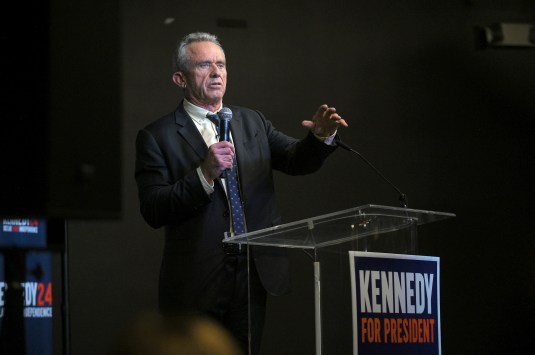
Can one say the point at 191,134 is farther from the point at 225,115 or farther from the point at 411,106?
the point at 411,106

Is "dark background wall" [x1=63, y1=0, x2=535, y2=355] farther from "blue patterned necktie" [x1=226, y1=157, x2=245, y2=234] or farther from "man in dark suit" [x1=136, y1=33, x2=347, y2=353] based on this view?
"blue patterned necktie" [x1=226, y1=157, x2=245, y2=234]

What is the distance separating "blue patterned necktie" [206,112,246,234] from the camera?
3010mm

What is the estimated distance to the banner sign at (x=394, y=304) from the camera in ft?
7.43

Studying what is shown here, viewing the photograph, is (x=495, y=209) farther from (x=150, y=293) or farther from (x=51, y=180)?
(x=51, y=180)

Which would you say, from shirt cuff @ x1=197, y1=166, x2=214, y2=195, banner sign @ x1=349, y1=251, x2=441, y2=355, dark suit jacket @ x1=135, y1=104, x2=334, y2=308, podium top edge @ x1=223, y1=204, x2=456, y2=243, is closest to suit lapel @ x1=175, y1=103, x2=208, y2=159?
dark suit jacket @ x1=135, y1=104, x2=334, y2=308

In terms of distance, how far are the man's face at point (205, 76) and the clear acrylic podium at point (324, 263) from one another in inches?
38.7

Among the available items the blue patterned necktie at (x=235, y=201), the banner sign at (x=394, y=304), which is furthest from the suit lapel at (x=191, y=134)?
the banner sign at (x=394, y=304)

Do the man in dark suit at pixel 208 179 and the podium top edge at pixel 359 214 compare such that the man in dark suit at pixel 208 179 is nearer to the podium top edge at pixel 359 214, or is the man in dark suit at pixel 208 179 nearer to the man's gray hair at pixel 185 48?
the man's gray hair at pixel 185 48

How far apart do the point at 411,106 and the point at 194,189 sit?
6.76ft

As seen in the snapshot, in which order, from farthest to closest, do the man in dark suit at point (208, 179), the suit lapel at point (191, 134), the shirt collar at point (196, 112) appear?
the shirt collar at point (196, 112) → the suit lapel at point (191, 134) → the man in dark suit at point (208, 179)

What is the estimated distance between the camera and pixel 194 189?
2.88 metres

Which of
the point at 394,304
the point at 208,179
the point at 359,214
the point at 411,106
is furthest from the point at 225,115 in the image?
the point at 411,106

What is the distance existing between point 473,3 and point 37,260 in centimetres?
281

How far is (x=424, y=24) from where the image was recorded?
15.4ft
